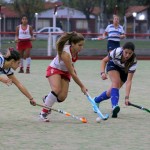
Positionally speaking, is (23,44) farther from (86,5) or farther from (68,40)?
(86,5)

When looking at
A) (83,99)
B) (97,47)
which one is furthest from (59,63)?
(97,47)

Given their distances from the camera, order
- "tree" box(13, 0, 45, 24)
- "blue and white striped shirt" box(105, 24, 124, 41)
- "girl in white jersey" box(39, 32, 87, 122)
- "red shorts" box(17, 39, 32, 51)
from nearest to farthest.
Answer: "girl in white jersey" box(39, 32, 87, 122)
"blue and white striped shirt" box(105, 24, 124, 41)
"red shorts" box(17, 39, 32, 51)
"tree" box(13, 0, 45, 24)

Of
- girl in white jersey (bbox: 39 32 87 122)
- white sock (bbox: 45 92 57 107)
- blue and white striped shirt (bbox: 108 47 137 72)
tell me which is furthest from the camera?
blue and white striped shirt (bbox: 108 47 137 72)

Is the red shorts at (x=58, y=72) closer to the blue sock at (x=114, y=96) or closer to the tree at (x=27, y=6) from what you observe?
the blue sock at (x=114, y=96)

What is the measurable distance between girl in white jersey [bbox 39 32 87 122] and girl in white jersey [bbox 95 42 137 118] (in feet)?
2.17

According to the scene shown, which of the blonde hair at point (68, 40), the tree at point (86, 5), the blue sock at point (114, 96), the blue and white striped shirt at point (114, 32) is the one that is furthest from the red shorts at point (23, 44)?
the tree at point (86, 5)

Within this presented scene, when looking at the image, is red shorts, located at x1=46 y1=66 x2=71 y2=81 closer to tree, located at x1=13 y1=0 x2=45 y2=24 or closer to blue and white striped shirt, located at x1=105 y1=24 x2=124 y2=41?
blue and white striped shirt, located at x1=105 y1=24 x2=124 y2=41

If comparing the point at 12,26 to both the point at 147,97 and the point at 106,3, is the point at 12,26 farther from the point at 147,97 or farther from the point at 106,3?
the point at 147,97

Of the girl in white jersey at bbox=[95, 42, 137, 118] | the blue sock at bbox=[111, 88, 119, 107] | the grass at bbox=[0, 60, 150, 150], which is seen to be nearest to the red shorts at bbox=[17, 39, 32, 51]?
the grass at bbox=[0, 60, 150, 150]

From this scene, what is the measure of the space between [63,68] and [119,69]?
1.12 m

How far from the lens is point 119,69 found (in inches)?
408

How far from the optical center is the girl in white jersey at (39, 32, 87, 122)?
9.34 meters

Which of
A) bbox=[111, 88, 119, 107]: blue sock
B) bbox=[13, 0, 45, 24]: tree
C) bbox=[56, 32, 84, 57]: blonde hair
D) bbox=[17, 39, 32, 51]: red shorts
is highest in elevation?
A: bbox=[13, 0, 45, 24]: tree

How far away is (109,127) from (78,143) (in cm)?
135
